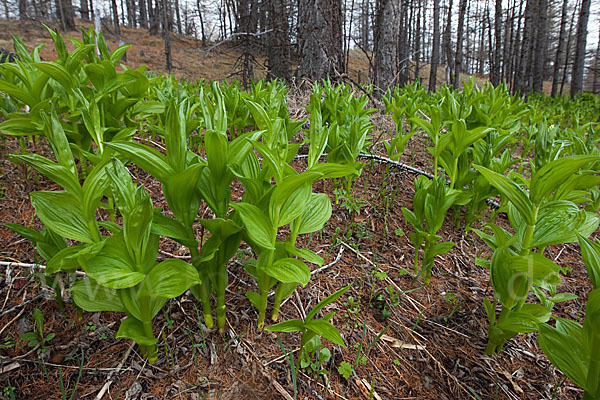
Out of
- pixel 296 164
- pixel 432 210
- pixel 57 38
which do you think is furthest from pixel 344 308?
pixel 57 38

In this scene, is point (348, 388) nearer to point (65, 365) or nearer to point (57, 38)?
point (65, 365)

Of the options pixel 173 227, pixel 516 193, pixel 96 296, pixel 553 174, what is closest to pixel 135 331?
pixel 96 296

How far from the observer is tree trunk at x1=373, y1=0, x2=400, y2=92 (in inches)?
260

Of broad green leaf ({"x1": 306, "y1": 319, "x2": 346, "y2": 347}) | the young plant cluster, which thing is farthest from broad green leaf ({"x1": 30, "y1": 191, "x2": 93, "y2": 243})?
broad green leaf ({"x1": 306, "y1": 319, "x2": 346, "y2": 347})

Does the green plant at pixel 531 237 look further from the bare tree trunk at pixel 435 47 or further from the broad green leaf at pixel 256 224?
the bare tree trunk at pixel 435 47

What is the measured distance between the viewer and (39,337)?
1438 mm

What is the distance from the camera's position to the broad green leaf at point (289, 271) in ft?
3.97

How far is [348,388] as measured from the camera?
4.73 ft

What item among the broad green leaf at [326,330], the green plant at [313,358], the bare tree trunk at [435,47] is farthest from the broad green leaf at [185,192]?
the bare tree trunk at [435,47]

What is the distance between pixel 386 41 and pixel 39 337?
23.4ft

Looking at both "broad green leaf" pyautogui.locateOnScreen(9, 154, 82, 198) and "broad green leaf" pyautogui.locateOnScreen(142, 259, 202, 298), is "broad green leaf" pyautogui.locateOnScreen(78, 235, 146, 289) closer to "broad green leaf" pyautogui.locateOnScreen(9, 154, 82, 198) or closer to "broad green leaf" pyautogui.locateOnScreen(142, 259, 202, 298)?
"broad green leaf" pyautogui.locateOnScreen(142, 259, 202, 298)

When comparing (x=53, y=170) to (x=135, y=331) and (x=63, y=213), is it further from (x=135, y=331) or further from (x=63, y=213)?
(x=135, y=331)

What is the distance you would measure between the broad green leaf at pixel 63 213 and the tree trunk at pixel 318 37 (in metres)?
5.21

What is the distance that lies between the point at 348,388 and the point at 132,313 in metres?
0.96
